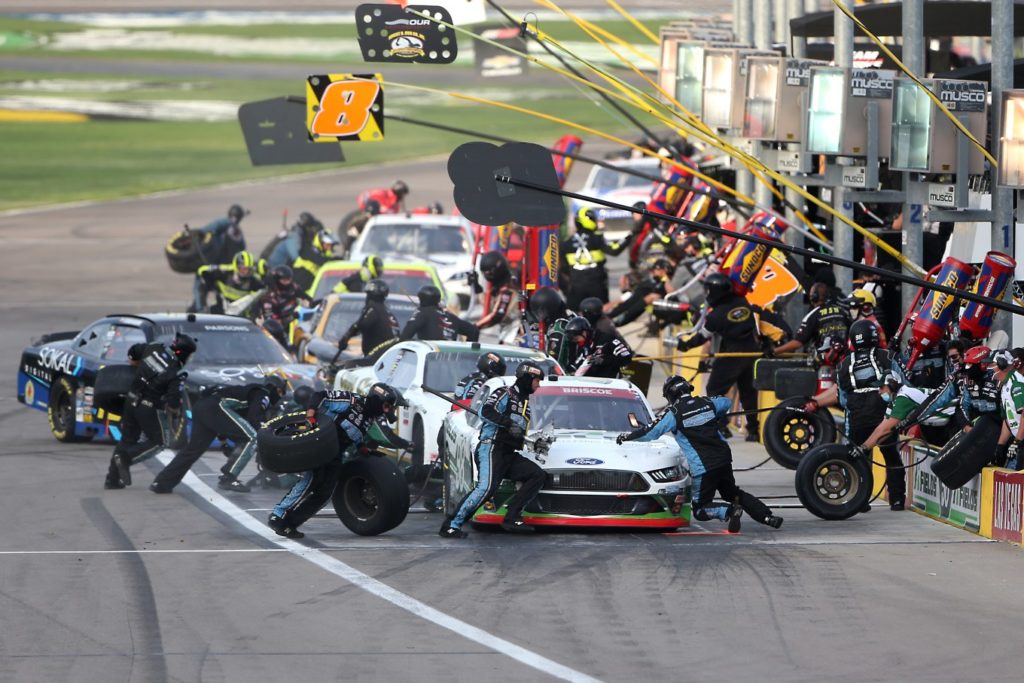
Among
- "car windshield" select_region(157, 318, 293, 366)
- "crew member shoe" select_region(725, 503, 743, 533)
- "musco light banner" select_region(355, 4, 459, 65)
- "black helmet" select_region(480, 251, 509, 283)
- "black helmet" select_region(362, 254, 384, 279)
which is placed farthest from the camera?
"black helmet" select_region(362, 254, 384, 279)

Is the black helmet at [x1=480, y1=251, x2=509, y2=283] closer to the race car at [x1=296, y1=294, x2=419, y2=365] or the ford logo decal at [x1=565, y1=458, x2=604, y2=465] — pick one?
the race car at [x1=296, y1=294, x2=419, y2=365]

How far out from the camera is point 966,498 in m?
15.3

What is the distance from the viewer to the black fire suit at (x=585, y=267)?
23.7 metres

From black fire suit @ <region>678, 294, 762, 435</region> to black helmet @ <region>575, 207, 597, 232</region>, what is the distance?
3.00m

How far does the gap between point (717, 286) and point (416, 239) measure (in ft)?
33.1

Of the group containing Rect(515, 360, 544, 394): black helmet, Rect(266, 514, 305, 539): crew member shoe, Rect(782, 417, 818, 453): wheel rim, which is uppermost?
Rect(515, 360, 544, 394): black helmet

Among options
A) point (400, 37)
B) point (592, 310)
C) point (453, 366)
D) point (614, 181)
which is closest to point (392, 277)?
point (592, 310)

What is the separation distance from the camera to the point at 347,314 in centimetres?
2367

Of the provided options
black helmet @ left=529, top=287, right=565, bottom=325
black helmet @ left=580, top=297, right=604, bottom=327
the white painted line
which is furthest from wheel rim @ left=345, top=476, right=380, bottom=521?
black helmet @ left=529, top=287, right=565, bottom=325

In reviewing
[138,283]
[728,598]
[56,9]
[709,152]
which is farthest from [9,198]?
[56,9]

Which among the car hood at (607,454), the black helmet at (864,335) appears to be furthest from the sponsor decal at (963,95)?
the car hood at (607,454)

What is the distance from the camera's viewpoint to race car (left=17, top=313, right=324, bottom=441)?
19.9 metres

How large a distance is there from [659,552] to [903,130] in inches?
208

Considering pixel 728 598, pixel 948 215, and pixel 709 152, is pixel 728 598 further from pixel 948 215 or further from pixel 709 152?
pixel 709 152
